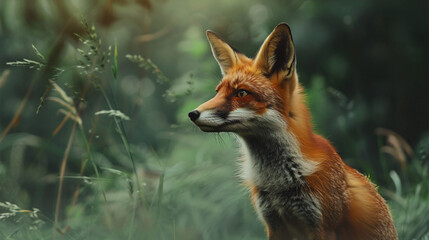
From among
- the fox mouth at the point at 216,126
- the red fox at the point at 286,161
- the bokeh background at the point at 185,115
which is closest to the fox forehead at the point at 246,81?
the red fox at the point at 286,161

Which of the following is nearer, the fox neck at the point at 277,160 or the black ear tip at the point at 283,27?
the black ear tip at the point at 283,27

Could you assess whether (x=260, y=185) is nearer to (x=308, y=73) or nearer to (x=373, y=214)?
(x=373, y=214)

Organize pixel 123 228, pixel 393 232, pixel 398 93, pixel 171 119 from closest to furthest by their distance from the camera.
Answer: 1. pixel 393 232
2. pixel 123 228
3. pixel 398 93
4. pixel 171 119

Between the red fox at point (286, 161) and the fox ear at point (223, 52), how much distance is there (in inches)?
1.2

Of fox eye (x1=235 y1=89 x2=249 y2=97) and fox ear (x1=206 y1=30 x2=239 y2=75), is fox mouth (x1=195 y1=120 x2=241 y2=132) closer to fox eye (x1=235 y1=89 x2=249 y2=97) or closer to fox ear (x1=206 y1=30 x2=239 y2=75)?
fox eye (x1=235 y1=89 x2=249 y2=97)

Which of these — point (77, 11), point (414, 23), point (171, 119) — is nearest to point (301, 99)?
point (77, 11)

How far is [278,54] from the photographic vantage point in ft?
9.38

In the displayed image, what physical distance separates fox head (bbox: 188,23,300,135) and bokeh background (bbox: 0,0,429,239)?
549mm

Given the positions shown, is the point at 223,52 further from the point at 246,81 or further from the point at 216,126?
the point at 216,126

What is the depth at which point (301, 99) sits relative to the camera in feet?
10.0

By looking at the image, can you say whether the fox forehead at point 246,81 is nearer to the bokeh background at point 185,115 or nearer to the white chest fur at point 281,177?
the white chest fur at point 281,177

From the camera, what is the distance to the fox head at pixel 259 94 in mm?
2676

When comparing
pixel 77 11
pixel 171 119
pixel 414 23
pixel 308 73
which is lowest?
pixel 171 119

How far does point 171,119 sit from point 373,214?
772 cm
